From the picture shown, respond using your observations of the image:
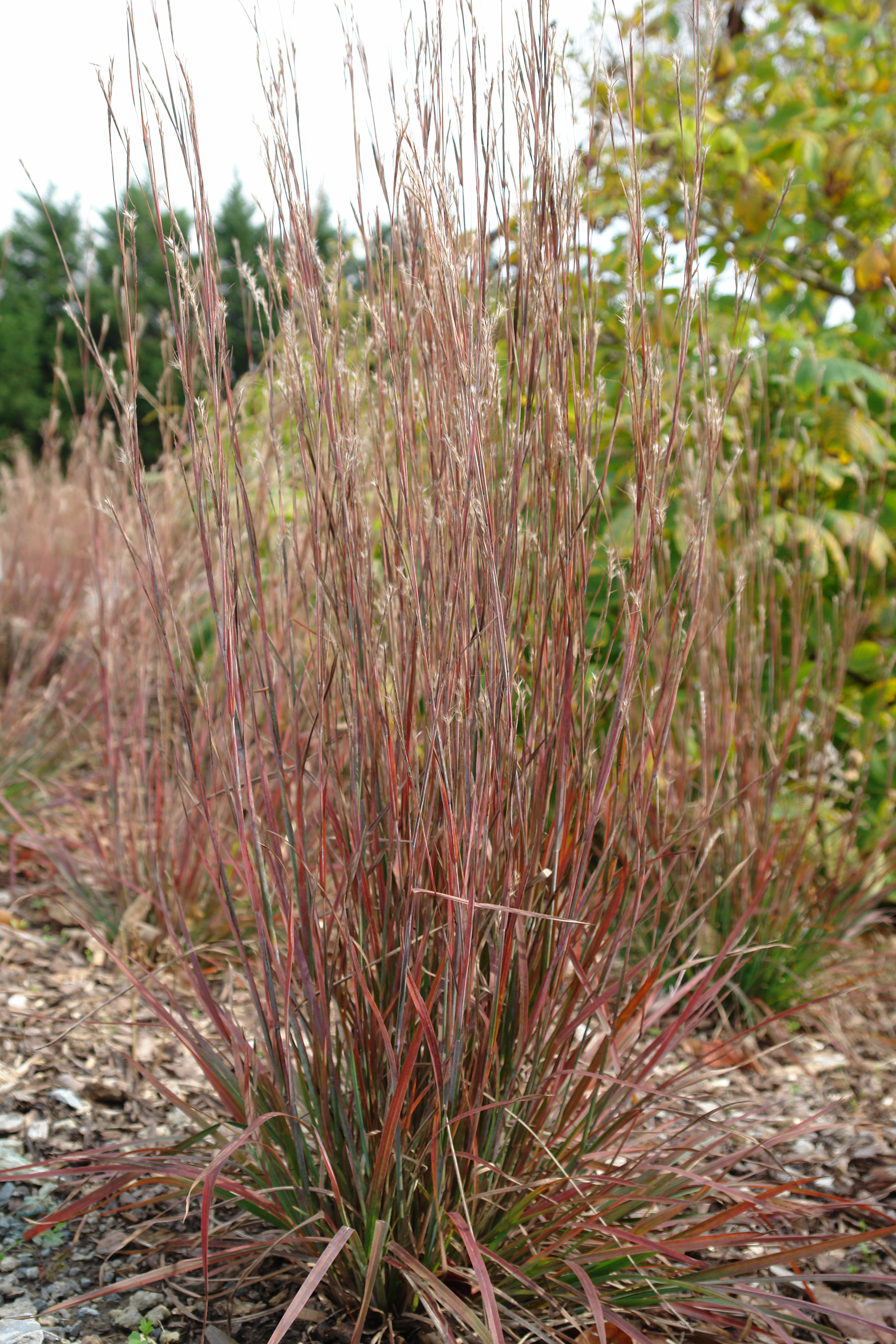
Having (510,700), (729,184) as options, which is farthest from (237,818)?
(729,184)

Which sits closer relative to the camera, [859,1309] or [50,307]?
[859,1309]

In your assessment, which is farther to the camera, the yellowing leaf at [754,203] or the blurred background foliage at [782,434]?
the yellowing leaf at [754,203]

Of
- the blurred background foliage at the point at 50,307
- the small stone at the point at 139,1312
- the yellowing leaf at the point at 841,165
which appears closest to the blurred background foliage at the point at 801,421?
the yellowing leaf at the point at 841,165

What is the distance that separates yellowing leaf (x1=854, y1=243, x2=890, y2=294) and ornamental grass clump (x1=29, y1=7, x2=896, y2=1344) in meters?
1.82

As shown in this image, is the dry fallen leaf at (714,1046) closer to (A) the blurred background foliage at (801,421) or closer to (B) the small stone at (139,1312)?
(A) the blurred background foliage at (801,421)

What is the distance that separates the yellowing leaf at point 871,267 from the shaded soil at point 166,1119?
1844 millimetres

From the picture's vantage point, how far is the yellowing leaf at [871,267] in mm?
2764

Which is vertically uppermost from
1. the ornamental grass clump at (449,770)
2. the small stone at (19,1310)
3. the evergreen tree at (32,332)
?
the evergreen tree at (32,332)

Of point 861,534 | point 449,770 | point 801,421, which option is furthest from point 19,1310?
point 801,421

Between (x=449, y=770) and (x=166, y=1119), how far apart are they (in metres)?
1.02

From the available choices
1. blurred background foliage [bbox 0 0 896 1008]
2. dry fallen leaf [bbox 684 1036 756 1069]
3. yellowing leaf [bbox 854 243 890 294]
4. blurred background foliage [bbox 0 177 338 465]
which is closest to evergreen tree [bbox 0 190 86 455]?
blurred background foliage [bbox 0 177 338 465]

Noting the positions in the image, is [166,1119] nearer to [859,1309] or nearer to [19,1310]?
[19,1310]

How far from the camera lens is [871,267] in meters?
2.76

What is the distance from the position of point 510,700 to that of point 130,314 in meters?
0.60
